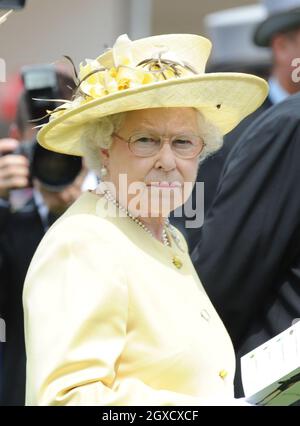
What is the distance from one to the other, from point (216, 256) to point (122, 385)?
1119 millimetres

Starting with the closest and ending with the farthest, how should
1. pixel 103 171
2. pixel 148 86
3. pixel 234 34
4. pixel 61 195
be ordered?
1. pixel 148 86
2. pixel 103 171
3. pixel 61 195
4. pixel 234 34

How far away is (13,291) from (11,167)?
1.66 ft

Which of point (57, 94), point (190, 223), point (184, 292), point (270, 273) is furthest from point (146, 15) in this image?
point (184, 292)

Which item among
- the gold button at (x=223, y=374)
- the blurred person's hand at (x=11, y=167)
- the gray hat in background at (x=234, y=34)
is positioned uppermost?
the gold button at (x=223, y=374)

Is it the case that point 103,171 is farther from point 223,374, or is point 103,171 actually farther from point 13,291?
point 13,291

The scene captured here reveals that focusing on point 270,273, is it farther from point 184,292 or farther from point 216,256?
point 184,292

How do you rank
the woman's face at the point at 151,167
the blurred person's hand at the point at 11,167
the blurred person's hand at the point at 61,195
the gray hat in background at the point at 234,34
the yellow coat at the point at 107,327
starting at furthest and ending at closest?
the gray hat in background at the point at 234,34 < the blurred person's hand at the point at 61,195 < the blurred person's hand at the point at 11,167 < the woman's face at the point at 151,167 < the yellow coat at the point at 107,327

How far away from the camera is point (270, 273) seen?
3201 millimetres

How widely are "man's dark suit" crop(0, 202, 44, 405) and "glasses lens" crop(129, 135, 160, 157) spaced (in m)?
1.61

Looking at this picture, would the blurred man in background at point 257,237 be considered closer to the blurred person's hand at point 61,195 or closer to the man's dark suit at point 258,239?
the man's dark suit at point 258,239

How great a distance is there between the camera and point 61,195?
4.03 metres

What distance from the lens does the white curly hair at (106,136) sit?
2.51 m

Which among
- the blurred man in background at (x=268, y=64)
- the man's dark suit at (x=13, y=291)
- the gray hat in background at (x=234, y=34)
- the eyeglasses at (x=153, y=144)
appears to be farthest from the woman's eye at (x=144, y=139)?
the gray hat in background at (x=234, y=34)

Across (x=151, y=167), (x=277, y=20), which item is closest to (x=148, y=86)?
(x=151, y=167)
